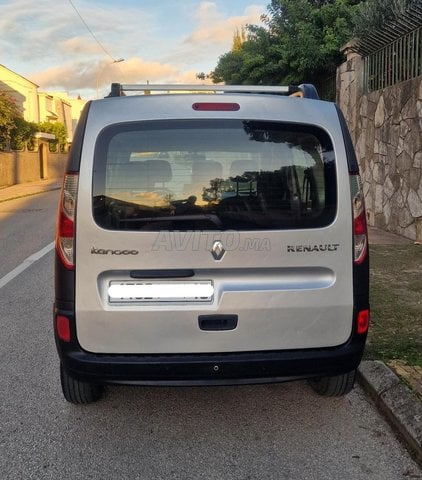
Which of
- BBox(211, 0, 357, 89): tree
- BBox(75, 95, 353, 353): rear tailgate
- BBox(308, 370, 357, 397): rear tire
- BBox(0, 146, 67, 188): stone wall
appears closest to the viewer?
BBox(75, 95, 353, 353): rear tailgate

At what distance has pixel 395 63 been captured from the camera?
9.47 m

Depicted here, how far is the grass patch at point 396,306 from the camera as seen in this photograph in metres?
4.23

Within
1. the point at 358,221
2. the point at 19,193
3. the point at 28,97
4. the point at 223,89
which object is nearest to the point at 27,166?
the point at 19,193

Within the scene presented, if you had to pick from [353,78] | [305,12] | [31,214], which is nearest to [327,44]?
[305,12]

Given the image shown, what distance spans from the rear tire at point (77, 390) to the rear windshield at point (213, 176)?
44.9 inches

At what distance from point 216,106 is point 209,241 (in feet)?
2.40

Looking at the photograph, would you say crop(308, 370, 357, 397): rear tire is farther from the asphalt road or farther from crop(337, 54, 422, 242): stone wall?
crop(337, 54, 422, 242): stone wall

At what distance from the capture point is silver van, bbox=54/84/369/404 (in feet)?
9.35

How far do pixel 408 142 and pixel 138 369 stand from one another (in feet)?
23.7

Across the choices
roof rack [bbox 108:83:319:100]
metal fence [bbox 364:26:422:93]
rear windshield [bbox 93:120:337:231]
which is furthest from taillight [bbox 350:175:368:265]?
metal fence [bbox 364:26:422:93]

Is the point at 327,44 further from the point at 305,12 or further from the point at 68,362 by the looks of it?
the point at 68,362

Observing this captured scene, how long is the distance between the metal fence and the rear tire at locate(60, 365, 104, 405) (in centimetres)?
734

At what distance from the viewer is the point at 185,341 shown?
2891 mm

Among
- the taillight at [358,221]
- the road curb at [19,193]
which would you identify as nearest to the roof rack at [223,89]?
the taillight at [358,221]
